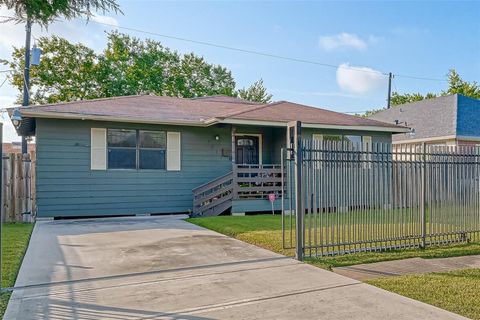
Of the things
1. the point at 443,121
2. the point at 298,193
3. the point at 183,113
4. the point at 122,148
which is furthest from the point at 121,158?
the point at 443,121

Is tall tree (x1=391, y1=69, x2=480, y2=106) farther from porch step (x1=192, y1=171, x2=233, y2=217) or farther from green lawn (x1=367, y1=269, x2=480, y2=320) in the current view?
green lawn (x1=367, y1=269, x2=480, y2=320)

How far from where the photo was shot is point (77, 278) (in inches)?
180

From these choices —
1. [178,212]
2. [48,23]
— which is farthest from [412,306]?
[178,212]

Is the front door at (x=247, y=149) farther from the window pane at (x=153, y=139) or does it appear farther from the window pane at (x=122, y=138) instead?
the window pane at (x=122, y=138)

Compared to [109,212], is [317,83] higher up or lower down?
higher up

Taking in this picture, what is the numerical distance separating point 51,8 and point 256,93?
30722 mm

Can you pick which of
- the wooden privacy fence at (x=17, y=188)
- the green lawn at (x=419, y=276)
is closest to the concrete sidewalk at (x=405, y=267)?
the green lawn at (x=419, y=276)

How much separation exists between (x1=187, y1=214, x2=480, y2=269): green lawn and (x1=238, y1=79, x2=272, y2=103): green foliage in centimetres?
2596

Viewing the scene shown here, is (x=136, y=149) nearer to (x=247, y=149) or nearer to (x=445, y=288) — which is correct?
(x=247, y=149)

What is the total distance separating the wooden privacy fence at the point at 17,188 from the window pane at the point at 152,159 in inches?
121

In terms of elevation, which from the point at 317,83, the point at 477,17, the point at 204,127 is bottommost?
the point at 204,127

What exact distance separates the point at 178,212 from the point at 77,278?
7.30 metres

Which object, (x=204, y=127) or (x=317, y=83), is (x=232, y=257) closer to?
(x=204, y=127)

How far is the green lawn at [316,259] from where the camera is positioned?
558 centimetres
